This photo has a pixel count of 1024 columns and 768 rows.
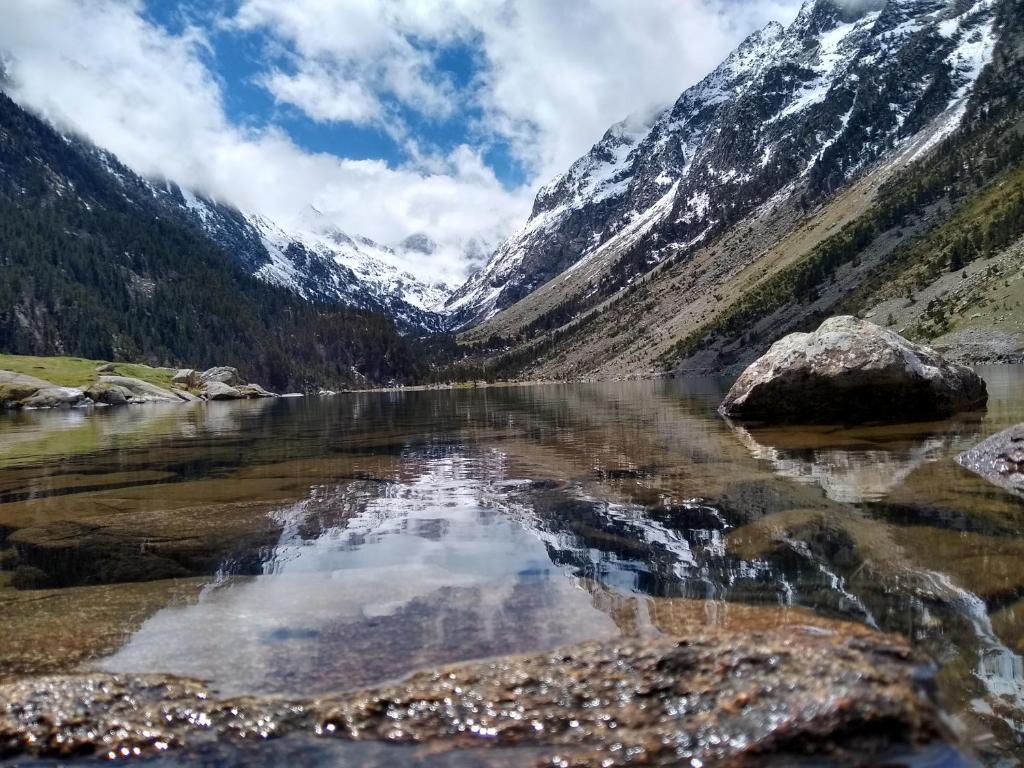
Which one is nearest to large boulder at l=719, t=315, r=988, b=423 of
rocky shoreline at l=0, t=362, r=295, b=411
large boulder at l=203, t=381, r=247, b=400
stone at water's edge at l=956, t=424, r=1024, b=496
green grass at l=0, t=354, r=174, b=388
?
stone at water's edge at l=956, t=424, r=1024, b=496

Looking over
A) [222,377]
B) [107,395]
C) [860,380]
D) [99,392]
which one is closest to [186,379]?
[222,377]

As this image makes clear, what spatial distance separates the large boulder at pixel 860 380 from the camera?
25672 mm

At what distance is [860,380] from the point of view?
25.8m

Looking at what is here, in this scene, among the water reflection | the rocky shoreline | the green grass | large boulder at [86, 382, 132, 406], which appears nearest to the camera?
the water reflection

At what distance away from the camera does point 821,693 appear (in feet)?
15.5

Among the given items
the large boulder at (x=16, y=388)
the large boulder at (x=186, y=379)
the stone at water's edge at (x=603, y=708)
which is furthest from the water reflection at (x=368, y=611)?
the large boulder at (x=186, y=379)

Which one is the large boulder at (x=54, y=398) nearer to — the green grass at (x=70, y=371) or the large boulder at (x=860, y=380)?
the green grass at (x=70, y=371)

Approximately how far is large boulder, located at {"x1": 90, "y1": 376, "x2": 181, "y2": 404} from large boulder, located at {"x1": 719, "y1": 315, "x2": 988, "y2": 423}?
101 meters

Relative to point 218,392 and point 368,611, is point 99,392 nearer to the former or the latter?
point 218,392

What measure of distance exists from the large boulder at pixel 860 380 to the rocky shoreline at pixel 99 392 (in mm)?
96608

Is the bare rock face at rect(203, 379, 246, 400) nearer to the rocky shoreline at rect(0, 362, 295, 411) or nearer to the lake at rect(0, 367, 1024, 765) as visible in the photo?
the rocky shoreline at rect(0, 362, 295, 411)

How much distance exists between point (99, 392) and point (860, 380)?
4111 inches

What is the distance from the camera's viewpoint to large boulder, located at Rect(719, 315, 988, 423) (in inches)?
1011

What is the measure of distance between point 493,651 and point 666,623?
5.85 feet
